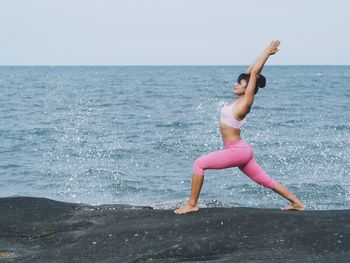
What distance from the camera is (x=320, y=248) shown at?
698 centimetres

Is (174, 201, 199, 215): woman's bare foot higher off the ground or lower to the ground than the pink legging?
lower

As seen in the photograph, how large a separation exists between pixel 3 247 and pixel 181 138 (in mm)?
22832

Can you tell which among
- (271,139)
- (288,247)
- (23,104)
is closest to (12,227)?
(288,247)

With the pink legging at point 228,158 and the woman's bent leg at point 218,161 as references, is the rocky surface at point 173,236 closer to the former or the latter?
the woman's bent leg at point 218,161

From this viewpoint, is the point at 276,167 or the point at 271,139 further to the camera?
the point at 271,139

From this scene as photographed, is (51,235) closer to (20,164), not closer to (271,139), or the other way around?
(20,164)

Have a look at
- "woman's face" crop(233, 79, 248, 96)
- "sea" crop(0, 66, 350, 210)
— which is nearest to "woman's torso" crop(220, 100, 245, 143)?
"woman's face" crop(233, 79, 248, 96)

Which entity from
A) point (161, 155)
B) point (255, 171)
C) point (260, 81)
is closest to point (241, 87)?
point (260, 81)

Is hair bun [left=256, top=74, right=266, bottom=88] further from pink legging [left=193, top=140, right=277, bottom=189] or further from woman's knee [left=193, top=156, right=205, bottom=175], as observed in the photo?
woman's knee [left=193, top=156, right=205, bottom=175]

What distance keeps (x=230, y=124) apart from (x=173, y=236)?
5.58 ft
